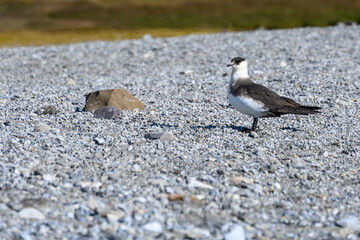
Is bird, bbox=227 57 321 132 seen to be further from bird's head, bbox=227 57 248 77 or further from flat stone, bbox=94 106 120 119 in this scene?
flat stone, bbox=94 106 120 119

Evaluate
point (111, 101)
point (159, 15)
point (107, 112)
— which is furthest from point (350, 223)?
point (159, 15)

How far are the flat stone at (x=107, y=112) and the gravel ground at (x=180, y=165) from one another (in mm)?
223

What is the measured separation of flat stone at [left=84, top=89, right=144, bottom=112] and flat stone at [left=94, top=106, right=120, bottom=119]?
418 millimetres

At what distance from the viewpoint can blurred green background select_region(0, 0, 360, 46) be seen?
41.8 m

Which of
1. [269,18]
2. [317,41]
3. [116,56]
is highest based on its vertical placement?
[269,18]

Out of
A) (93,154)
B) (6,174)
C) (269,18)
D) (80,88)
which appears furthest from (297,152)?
(269,18)

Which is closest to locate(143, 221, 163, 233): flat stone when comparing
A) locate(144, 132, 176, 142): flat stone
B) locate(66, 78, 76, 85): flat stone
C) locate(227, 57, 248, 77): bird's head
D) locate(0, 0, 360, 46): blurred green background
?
locate(144, 132, 176, 142): flat stone

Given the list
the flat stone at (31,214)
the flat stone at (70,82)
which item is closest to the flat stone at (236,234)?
the flat stone at (31,214)

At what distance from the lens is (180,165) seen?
8.40 m

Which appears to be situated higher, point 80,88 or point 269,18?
point 269,18

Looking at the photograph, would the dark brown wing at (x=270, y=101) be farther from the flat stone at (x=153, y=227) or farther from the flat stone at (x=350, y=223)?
the flat stone at (x=153, y=227)

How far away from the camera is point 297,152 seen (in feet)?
30.7

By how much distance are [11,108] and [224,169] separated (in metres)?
6.10

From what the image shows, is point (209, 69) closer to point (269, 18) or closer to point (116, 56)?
point (116, 56)
